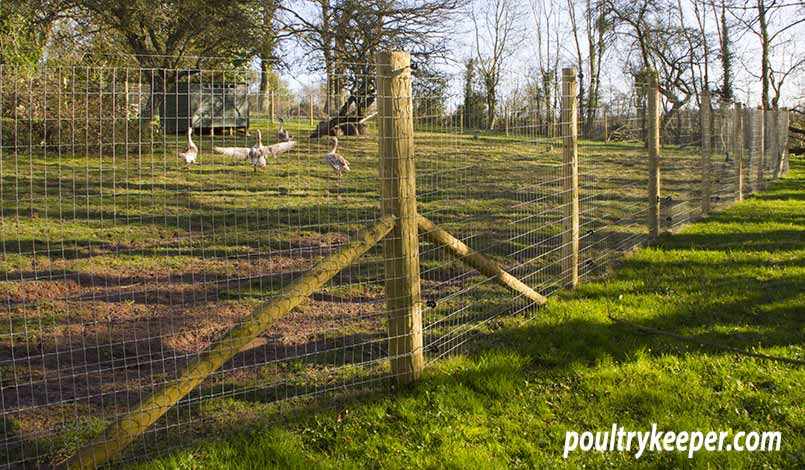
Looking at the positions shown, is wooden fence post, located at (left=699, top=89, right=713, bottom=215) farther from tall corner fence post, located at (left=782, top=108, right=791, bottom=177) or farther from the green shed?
tall corner fence post, located at (left=782, top=108, right=791, bottom=177)

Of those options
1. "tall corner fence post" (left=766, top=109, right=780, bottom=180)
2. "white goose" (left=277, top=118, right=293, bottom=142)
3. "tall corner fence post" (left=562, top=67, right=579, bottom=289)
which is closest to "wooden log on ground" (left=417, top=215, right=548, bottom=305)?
"tall corner fence post" (left=562, top=67, right=579, bottom=289)

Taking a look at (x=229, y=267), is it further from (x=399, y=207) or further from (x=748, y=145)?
(x=748, y=145)

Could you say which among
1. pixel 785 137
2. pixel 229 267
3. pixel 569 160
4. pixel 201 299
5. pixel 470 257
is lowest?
pixel 201 299

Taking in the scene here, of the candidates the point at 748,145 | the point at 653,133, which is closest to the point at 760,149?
the point at 748,145

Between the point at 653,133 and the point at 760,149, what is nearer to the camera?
the point at 653,133

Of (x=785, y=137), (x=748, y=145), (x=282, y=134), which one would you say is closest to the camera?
(x=282, y=134)

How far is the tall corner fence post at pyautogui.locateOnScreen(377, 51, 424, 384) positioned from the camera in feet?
14.8

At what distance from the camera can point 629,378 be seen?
482 cm

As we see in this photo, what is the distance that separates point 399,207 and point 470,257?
1089 mm

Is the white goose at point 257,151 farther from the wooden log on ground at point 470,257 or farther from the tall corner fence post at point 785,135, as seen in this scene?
the tall corner fence post at point 785,135

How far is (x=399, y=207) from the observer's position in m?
4.61

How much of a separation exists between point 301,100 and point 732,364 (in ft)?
12.2

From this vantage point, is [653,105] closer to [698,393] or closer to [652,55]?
[698,393]

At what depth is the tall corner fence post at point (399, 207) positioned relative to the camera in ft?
14.8
